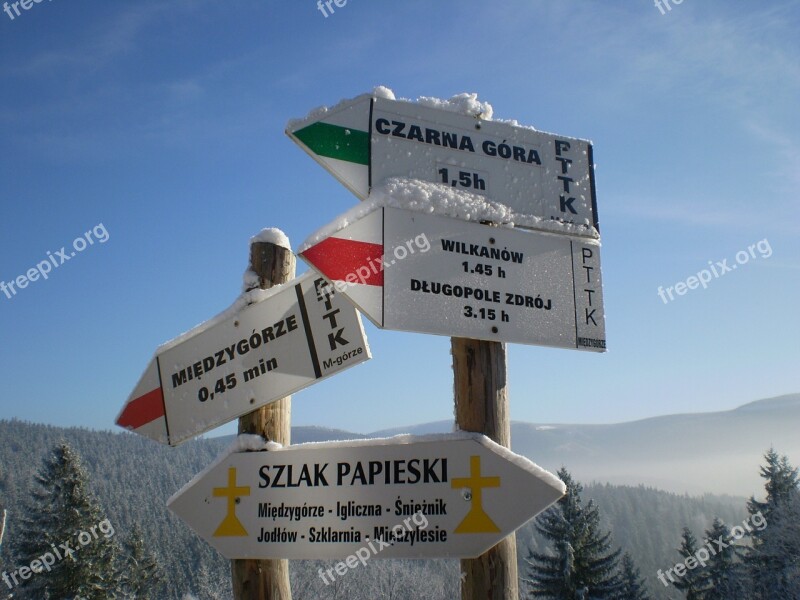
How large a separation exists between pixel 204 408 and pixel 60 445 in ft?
98.9

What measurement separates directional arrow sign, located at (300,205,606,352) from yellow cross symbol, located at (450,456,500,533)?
581 mm

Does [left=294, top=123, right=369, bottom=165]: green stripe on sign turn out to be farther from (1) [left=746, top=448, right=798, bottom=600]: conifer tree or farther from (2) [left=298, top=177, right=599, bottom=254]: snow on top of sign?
(1) [left=746, top=448, right=798, bottom=600]: conifer tree

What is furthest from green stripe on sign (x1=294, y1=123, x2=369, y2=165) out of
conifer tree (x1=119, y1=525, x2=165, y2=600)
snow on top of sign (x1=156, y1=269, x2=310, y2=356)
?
conifer tree (x1=119, y1=525, x2=165, y2=600)

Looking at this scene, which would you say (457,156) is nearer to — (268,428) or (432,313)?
(432,313)

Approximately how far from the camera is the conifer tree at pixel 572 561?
2836 cm

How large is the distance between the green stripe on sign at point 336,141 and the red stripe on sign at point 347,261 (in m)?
0.46

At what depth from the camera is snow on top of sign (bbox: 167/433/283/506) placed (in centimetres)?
344

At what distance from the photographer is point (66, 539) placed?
94.3 ft

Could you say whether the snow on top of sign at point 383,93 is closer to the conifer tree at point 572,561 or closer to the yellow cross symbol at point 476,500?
the yellow cross symbol at point 476,500

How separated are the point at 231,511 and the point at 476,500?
4.64 ft

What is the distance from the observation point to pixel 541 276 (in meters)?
2.91
